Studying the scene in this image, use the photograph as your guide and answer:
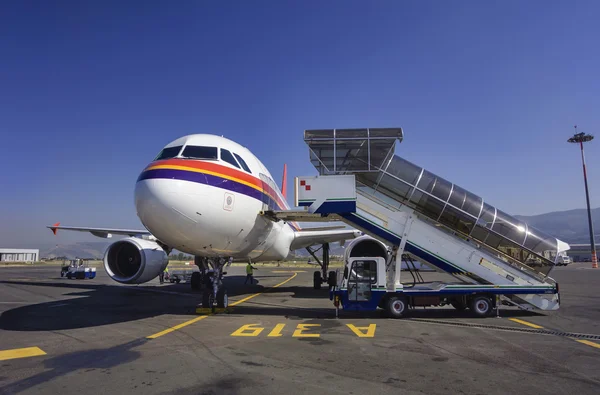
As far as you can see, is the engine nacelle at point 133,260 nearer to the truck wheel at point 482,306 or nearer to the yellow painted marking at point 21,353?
the yellow painted marking at point 21,353

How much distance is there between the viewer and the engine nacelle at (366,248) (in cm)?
1233

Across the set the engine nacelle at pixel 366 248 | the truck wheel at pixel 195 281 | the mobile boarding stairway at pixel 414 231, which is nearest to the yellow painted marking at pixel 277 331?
the mobile boarding stairway at pixel 414 231

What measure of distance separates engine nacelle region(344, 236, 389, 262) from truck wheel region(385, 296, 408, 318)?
2143mm

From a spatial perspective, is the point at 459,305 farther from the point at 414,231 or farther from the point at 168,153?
the point at 168,153

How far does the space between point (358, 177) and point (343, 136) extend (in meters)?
1.59

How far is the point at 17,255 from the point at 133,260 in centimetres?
10531

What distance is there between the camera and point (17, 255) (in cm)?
9506

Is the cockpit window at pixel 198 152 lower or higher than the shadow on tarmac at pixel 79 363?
higher

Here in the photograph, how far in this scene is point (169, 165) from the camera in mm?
8484

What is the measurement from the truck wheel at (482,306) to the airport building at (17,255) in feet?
347

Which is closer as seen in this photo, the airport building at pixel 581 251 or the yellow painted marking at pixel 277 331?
the yellow painted marking at pixel 277 331

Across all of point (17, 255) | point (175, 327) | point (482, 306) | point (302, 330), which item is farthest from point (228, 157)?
point (17, 255)

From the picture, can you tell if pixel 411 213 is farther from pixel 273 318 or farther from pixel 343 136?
pixel 273 318

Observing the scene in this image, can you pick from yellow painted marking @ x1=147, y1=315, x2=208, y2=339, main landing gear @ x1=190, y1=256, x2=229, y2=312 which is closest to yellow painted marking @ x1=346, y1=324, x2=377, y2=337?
yellow painted marking @ x1=147, y1=315, x2=208, y2=339
